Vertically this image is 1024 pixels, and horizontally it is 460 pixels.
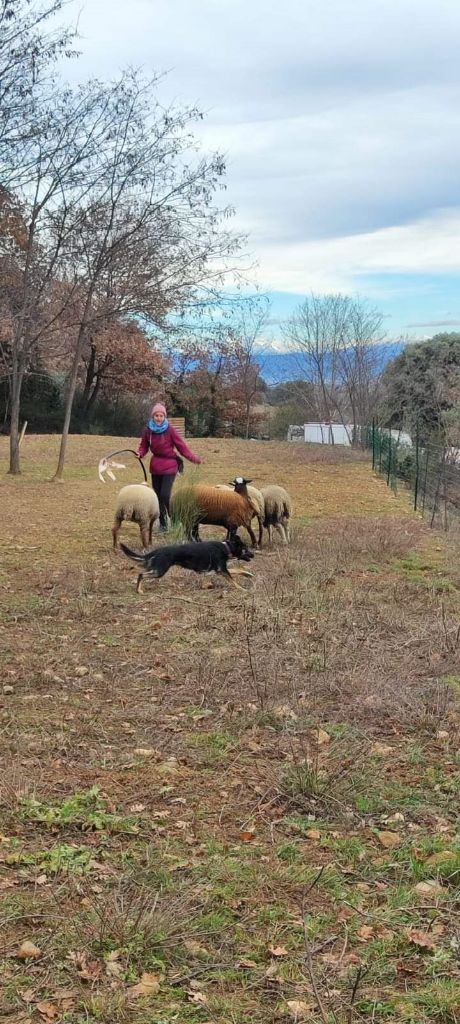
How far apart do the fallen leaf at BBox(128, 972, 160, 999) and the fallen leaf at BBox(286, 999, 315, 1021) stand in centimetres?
43

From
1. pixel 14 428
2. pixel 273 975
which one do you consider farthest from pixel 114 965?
pixel 14 428

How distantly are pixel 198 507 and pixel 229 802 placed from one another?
658 cm

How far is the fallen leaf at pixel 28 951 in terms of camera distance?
3092 mm

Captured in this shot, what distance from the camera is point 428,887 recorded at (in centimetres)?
362

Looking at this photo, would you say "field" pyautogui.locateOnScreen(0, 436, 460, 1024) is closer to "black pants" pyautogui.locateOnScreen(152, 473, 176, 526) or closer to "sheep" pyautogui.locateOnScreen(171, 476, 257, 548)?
"sheep" pyautogui.locateOnScreen(171, 476, 257, 548)

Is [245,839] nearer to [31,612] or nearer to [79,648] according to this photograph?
[79,648]

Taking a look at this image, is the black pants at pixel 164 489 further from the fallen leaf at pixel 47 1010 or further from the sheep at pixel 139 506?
the fallen leaf at pixel 47 1010

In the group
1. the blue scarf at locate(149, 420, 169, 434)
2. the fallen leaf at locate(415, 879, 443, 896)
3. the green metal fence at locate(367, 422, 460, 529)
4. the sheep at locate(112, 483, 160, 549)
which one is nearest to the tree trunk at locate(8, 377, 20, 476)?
the green metal fence at locate(367, 422, 460, 529)

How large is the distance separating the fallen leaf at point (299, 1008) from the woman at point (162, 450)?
8619 mm

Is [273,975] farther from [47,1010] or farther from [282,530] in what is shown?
[282,530]

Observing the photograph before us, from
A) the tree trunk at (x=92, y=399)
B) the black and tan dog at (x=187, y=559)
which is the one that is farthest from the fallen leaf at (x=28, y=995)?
the tree trunk at (x=92, y=399)

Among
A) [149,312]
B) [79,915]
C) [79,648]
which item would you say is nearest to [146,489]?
[79,648]

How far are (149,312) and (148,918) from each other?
16180 millimetres

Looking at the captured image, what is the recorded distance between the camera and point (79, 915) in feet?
10.9
